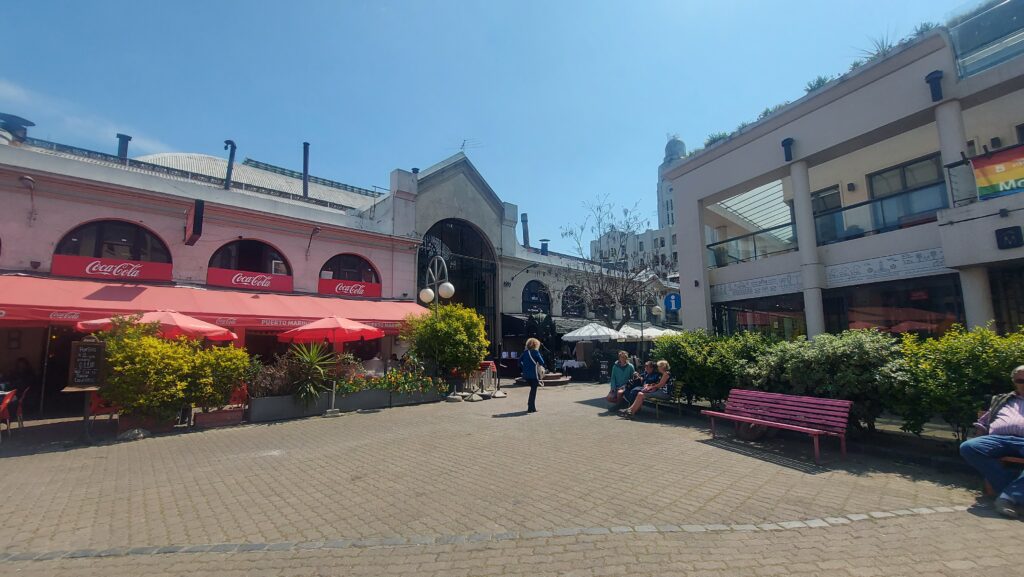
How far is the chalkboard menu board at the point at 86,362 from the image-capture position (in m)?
8.20

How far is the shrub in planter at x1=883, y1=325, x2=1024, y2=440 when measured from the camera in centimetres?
513

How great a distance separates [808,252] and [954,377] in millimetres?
5764

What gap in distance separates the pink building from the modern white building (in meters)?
11.3

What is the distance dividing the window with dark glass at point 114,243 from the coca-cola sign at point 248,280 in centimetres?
130

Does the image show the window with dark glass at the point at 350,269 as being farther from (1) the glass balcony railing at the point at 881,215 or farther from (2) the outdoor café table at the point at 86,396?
(1) the glass balcony railing at the point at 881,215

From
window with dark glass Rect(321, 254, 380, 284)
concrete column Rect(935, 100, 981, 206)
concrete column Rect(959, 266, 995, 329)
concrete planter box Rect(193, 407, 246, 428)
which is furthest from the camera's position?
window with dark glass Rect(321, 254, 380, 284)

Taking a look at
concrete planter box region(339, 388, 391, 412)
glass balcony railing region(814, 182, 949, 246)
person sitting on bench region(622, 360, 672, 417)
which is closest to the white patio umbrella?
person sitting on bench region(622, 360, 672, 417)

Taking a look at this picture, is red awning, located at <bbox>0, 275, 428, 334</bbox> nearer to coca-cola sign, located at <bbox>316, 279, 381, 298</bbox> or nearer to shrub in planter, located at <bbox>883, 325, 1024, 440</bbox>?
coca-cola sign, located at <bbox>316, 279, 381, 298</bbox>

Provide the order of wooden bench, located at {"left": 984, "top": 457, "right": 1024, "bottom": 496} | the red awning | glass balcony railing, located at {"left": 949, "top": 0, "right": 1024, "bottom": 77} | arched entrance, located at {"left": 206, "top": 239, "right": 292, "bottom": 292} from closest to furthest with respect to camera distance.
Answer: wooden bench, located at {"left": 984, "top": 457, "right": 1024, "bottom": 496}, glass balcony railing, located at {"left": 949, "top": 0, "right": 1024, "bottom": 77}, the red awning, arched entrance, located at {"left": 206, "top": 239, "right": 292, "bottom": 292}

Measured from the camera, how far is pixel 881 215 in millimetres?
9750

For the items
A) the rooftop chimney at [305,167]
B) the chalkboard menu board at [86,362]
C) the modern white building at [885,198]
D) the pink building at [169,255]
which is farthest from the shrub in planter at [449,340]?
the rooftop chimney at [305,167]

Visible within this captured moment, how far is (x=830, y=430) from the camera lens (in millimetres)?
5945

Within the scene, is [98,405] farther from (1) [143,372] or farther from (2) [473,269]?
(2) [473,269]

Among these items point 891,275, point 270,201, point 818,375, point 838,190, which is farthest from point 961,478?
point 270,201
